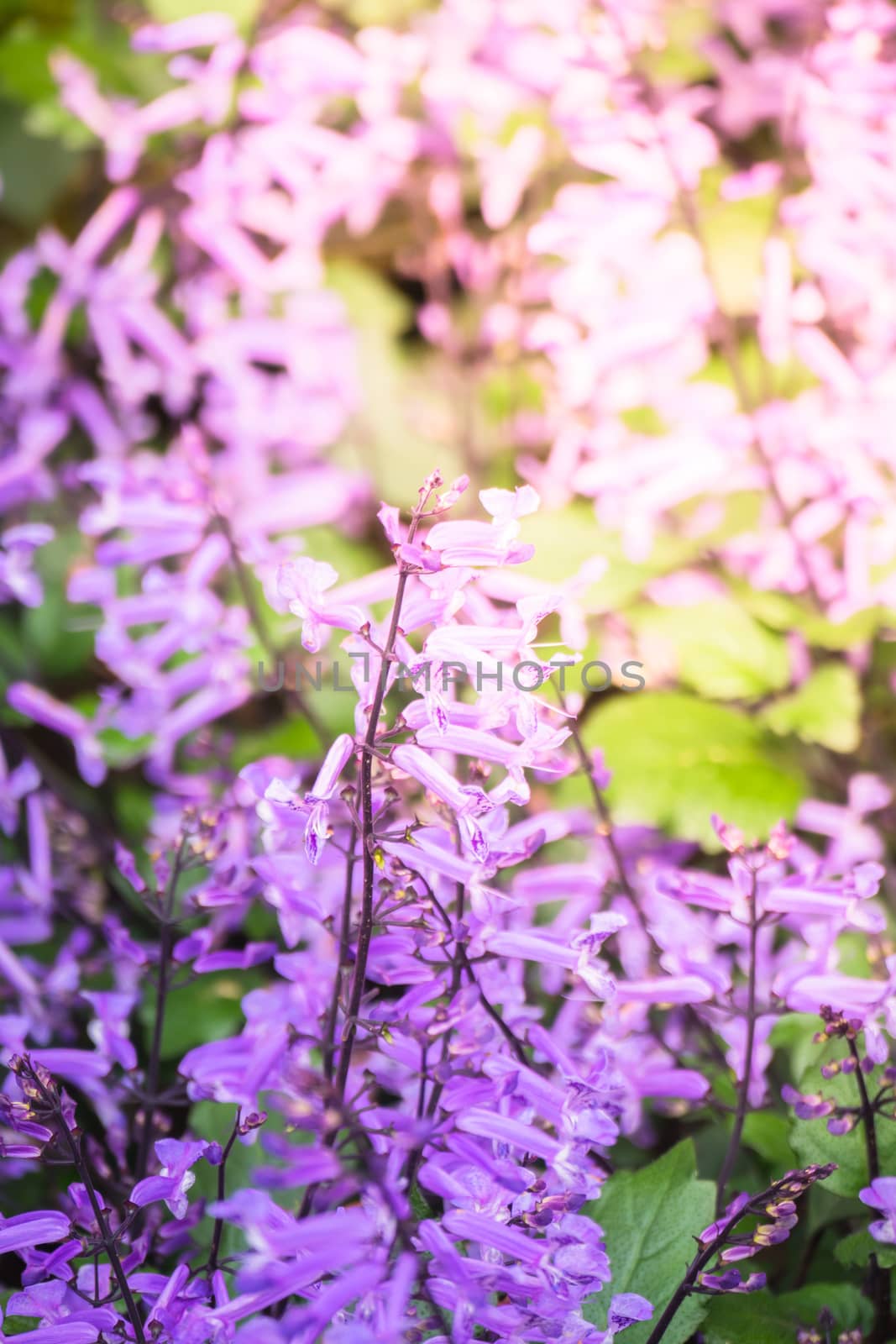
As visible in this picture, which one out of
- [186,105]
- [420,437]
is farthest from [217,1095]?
[186,105]

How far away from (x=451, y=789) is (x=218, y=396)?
4.13ft

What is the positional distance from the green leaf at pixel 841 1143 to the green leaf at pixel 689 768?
1.01 ft

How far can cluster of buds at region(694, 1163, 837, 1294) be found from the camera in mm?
713

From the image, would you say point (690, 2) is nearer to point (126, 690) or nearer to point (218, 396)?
point (218, 396)

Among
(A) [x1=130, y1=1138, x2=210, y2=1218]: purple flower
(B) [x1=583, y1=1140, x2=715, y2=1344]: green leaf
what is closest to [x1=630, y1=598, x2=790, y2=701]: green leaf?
(B) [x1=583, y1=1140, x2=715, y2=1344]: green leaf

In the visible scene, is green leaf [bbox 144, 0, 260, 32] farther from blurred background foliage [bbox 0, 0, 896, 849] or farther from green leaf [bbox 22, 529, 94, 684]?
green leaf [bbox 22, 529, 94, 684]

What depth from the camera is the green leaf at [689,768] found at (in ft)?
4.02

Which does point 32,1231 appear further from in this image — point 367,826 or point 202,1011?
point 202,1011

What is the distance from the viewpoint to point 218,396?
1.81 meters

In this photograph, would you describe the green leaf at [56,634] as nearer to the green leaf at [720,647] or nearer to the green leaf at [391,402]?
the green leaf at [391,402]

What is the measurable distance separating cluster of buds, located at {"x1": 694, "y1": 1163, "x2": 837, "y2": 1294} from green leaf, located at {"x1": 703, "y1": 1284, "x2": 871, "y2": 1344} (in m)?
0.11

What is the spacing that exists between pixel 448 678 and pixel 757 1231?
424 mm

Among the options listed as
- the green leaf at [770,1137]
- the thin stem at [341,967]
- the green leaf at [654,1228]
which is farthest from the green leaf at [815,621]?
the thin stem at [341,967]

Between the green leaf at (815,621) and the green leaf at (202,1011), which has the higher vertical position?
the green leaf at (815,621)
